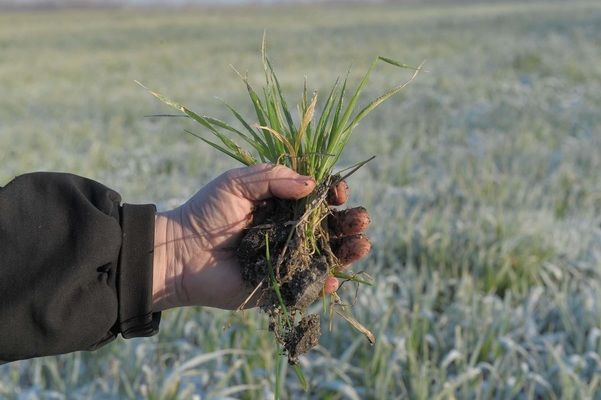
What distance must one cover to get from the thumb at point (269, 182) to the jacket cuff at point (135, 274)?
0.25 meters

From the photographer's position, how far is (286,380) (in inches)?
93.6

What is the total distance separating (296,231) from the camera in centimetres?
150

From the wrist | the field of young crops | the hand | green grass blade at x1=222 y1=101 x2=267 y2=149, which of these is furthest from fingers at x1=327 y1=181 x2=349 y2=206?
the field of young crops

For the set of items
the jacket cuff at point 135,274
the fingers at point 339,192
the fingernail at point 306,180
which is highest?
the fingernail at point 306,180

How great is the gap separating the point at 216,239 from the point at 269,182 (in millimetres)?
250

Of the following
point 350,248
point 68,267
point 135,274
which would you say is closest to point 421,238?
point 350,248

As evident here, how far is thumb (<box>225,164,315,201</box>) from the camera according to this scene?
4.91 ft

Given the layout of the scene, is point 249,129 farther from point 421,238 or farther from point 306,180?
point 421,238

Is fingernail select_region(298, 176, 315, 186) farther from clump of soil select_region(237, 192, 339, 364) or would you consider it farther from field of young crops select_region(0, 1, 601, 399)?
field of young crops select_region(0, 1, 601, 399)

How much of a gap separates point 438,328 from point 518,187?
1.97 meters

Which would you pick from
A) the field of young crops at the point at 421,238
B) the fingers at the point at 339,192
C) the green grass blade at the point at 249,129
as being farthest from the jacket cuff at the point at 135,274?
the field of young crops at the point at 421,238

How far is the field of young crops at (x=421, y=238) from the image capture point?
2297 mm

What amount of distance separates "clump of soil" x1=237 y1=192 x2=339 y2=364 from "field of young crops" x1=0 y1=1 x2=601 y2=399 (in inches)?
30.4

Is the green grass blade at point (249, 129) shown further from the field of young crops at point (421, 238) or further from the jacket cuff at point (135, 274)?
the field of young crops at point (421, 238)
